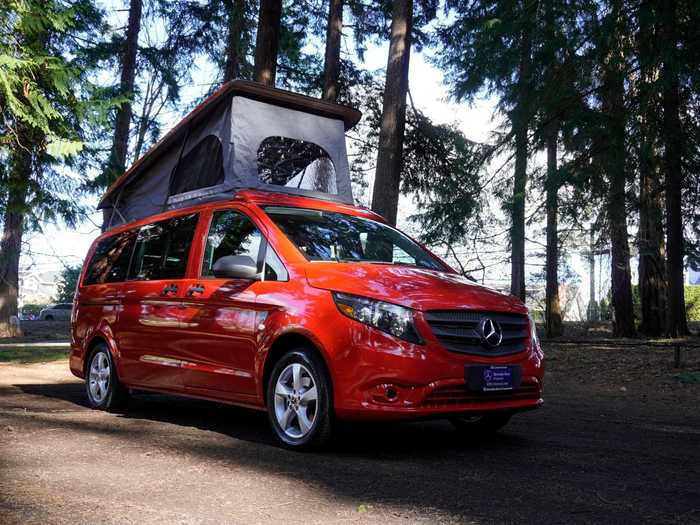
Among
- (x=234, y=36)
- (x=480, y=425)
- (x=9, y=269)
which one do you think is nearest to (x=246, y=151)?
(x=480, y=425)

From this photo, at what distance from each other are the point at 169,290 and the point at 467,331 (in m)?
3.06

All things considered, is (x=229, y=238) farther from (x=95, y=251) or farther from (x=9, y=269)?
(x=9, y=269)

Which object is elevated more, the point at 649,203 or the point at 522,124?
the point at 522,124

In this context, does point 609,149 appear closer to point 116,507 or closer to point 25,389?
point 25,389

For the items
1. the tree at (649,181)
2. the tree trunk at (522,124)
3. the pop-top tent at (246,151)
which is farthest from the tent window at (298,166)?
the tree trunk at (522,124)

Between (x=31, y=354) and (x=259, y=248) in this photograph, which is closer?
(x=259, y=248)

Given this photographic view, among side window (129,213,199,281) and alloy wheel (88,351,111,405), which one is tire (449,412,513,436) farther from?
alloy wheel (88,351,111,405)

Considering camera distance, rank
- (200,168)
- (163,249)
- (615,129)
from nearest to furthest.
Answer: (163,249)
(200,168)
(615,129)

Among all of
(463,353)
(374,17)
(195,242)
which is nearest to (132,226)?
(195,242)

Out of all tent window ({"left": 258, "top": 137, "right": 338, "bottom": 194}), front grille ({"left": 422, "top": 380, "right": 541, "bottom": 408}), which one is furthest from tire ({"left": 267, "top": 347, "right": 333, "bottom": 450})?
tent window ({"left": 258, "top": 137, "right": 338, "bottom": 194})

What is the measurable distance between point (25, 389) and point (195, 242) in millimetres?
4464

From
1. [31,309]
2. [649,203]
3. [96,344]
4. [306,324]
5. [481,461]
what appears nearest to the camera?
[481,461]

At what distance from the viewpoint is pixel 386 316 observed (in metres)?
5.10

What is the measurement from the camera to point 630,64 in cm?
1216
